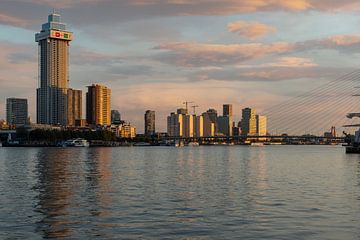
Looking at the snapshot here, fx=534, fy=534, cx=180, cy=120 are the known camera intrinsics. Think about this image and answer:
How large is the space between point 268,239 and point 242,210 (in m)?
8.55

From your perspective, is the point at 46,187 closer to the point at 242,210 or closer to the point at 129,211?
the point at 129,211

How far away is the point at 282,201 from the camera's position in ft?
127

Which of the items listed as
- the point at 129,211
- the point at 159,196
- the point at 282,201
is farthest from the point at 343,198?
the point at 129,211

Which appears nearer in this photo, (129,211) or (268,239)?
(268,239)

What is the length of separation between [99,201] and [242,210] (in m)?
10.5

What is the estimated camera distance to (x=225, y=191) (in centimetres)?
4491

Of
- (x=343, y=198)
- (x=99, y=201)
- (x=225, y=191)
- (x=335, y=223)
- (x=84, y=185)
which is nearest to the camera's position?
(x=335, y=223)

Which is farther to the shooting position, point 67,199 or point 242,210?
point 67,199

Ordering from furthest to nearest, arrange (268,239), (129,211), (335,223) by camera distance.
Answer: (129,211), (335,223), (268,239)

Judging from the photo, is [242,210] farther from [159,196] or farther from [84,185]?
[84,185]

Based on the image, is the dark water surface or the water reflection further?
the water reflection

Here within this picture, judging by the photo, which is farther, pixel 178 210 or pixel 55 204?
pixel 55 204

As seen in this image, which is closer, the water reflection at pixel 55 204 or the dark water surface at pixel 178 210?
the dark water surface at pixel 178 210

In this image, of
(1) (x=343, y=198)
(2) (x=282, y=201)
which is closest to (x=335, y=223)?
(2) (x=282, y=201)
